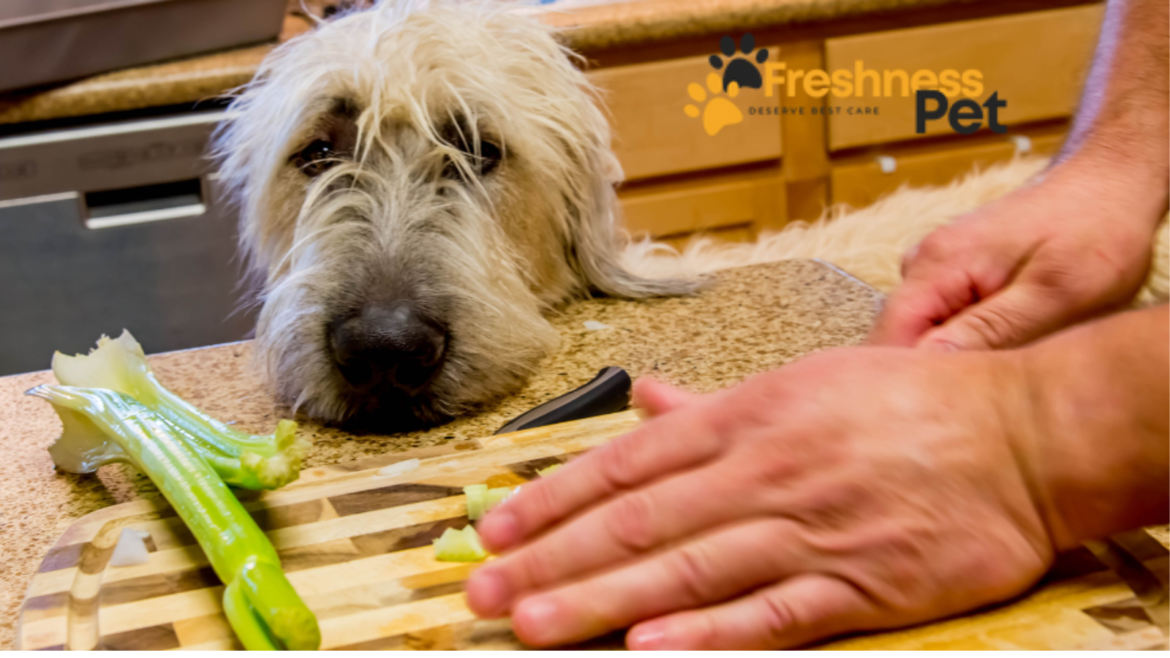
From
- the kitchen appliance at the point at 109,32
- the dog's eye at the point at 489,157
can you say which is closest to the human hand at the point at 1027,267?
the dog's eye at the point at 489,157

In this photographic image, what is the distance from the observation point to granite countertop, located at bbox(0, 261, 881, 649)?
0.89 m

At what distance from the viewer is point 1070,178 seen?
94 cm

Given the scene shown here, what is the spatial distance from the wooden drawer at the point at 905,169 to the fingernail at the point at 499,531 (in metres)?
2.29

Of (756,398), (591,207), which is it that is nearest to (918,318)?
(756,398)

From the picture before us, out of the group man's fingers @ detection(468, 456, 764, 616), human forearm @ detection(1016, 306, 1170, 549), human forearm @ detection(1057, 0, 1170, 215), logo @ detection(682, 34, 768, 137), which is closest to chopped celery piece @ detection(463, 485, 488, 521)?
man's fingers @ detection(468, 456, 764, 616)

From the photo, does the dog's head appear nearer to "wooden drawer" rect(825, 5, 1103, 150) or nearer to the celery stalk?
the celery stalk

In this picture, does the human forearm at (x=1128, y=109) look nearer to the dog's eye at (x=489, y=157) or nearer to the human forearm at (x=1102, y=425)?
the human forearm at (x=1102, y=425)

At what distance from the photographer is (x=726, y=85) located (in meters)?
2.57

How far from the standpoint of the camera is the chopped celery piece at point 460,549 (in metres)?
0.69

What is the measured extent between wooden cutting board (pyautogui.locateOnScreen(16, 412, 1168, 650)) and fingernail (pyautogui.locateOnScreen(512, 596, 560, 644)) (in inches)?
1.0

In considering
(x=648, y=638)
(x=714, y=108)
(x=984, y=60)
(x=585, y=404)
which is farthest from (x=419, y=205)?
(x=984, y=60)

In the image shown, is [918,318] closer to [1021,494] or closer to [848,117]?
[1021,494]

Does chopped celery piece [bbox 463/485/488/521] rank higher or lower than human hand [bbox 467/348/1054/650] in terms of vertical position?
lower

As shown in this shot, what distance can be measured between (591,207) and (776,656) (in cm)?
111
